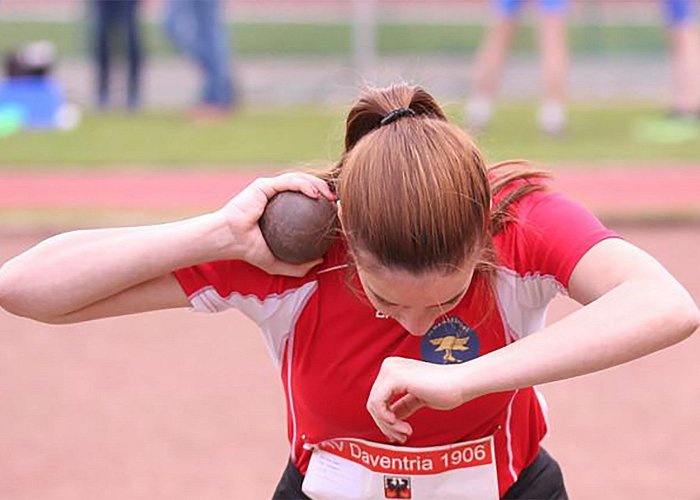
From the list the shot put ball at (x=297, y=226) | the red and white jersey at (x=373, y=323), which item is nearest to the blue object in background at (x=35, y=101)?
the red and white jersey at (x=373, y=323)

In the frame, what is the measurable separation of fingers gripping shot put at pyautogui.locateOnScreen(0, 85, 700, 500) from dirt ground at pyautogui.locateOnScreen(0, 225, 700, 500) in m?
1.89

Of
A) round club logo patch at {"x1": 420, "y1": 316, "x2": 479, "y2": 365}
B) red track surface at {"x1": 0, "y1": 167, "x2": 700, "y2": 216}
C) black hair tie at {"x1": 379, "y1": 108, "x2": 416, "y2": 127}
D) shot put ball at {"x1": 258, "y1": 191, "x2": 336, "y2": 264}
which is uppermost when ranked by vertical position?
black hair tie at {"x1": 379, "y1": 108, "x2": 416, "y2": 127}

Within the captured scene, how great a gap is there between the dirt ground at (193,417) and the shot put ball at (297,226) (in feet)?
7.07

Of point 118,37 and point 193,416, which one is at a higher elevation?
point 193,416

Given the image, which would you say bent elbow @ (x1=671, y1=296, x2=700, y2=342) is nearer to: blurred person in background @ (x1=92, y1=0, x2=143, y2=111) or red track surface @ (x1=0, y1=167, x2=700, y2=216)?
red track surface @ (x1=0, y1=167, x2=700, y2=216)

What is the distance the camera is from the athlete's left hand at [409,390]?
8.65 feet

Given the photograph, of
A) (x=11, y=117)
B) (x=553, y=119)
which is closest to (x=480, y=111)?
(x=553, y=119)

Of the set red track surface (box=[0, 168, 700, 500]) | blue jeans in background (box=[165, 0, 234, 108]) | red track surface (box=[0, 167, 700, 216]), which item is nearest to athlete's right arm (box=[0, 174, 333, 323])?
red track surface (box=[0, 168, 700, 500])

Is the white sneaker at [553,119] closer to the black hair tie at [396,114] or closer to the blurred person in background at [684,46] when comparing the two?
the blurred person in background at [684,46]

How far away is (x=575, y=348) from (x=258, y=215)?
0.66m

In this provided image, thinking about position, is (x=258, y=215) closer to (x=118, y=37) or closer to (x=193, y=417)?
(x=193, y=417)

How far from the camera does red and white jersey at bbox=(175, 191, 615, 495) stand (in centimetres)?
285

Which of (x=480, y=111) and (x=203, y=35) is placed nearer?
(x=480, y=111)

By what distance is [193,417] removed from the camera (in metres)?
5.60
